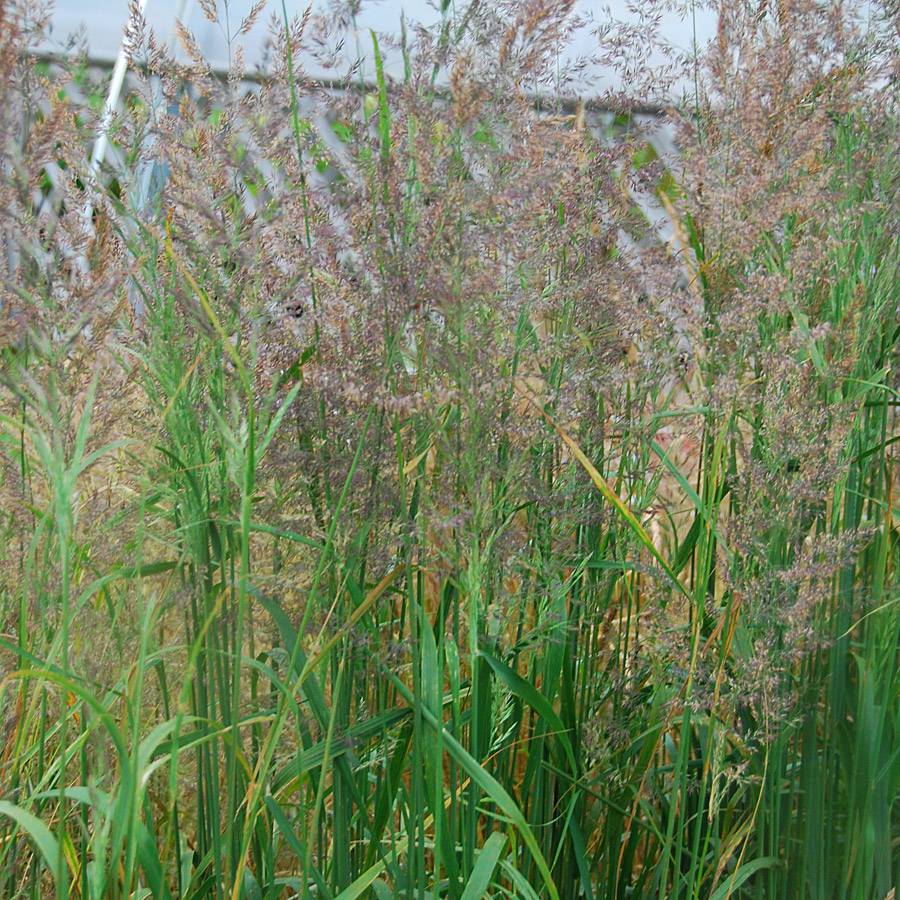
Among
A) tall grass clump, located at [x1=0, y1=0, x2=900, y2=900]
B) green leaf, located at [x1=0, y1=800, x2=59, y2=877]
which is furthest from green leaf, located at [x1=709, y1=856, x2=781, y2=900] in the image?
green leaf, located at [x1=0, y1=800, x2=59, y2=877]

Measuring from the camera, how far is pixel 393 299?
0.95 meters

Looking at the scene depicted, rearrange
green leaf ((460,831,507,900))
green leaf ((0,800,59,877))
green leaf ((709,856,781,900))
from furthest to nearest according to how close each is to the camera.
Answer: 1. green leaf ((709,856,781,900))
2. green leaf ((460,831,507,900))
3. green leaf ((0,800,59,877))

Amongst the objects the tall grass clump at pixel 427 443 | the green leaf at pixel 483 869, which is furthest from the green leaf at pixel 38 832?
the green leaf at pixel 483 869

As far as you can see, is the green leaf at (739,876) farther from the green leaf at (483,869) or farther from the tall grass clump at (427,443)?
the green leaf at (483,869)

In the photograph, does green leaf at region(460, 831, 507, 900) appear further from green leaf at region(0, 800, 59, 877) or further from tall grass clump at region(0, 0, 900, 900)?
green leaf at region(0, 800, 59, 877)

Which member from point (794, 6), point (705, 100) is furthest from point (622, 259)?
point (794, 6)

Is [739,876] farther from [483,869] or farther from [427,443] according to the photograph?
[427,443]

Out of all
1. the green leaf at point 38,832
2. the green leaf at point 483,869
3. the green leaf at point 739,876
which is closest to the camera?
the green leaf at point 38,832

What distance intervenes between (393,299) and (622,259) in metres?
0.49

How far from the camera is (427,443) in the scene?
1.11 m

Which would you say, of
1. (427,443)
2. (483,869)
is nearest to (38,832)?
(483,869)

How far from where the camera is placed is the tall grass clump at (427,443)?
95cm

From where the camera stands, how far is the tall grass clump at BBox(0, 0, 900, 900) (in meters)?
0.95

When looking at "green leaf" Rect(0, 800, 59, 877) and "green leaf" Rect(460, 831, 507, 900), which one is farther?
"green leaf" Rect(460, 831, 507, 900)
